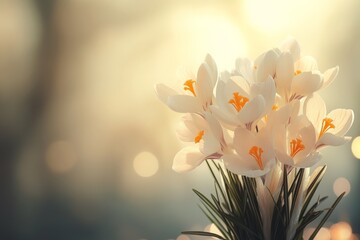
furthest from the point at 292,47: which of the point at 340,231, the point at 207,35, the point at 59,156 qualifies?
the point at 340,231

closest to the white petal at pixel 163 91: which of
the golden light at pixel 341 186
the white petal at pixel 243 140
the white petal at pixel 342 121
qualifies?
the white petal at pixel 243 140

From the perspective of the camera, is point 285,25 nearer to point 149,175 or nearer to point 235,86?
point 149,175

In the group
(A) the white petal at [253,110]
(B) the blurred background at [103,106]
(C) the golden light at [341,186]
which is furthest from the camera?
(C) the golden light at [341,186]

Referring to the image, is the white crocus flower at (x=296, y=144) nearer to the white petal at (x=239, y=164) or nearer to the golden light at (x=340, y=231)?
the white petal at (x=239, y=164)

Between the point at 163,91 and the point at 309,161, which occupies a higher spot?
the point at 163,91

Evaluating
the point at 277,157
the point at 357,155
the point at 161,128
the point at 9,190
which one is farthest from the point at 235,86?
the point at 357,155

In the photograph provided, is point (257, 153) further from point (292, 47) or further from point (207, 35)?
point (207, 35)

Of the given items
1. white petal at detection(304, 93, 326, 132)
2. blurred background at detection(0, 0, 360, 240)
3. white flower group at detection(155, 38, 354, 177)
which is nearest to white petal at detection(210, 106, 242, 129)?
white flower group at detection(155, 38, 354, 177)
